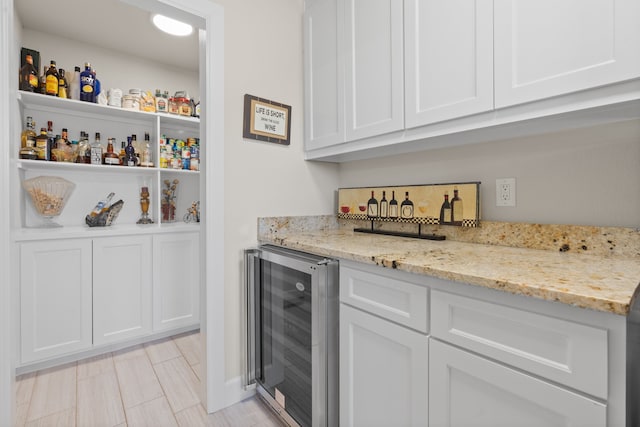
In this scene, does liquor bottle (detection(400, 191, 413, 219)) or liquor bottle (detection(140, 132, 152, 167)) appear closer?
liquor bottle (detection(400, 191, 413, 219))

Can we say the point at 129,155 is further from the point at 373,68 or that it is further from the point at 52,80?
the point at 373,68

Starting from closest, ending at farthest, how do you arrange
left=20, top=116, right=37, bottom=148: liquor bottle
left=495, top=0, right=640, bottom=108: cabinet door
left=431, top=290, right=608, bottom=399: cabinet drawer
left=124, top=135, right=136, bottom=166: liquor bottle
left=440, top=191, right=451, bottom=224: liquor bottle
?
left=431, top=290, right=608, bottom=399: cabinet drawer
left=495, top=0, right=640, bottom=108: cabinet door
left=440, top=191, right=451, bottom=224: liquor bottle
left=20, top=116, right=37, bottom=148: liquor bottle
left=124, top=135, right=136, bottom=166: liquor bottle

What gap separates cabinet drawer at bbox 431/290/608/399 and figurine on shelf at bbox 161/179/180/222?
8.34 ft

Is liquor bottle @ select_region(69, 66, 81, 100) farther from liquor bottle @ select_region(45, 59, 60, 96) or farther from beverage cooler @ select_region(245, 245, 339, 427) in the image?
beverage cooler @ select_region(245, 245, 339, 427)

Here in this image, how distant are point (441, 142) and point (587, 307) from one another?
982 mm

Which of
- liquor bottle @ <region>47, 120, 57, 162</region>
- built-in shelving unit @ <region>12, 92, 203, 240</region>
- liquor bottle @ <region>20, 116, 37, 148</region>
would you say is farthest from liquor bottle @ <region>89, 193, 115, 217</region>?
liquor bottle @ <region>20, 116, 37, 148</region>

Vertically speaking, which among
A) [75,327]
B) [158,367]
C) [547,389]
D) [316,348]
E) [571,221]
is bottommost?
[158,367]

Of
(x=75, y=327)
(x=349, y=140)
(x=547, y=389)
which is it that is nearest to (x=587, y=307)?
(x=547, y=389)

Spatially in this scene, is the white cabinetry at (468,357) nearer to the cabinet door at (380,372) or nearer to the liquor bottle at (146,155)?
the cabinet door at (380,372)

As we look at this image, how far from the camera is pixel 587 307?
0.62 meters

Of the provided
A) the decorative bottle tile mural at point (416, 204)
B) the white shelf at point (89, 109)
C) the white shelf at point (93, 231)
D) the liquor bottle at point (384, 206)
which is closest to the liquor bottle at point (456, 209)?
the decorative bottle tile mural at point (416, 204)

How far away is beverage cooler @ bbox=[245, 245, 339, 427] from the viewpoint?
123 cm

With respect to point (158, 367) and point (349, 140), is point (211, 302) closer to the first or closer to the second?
point (158, 367)

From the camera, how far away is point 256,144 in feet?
5.68
